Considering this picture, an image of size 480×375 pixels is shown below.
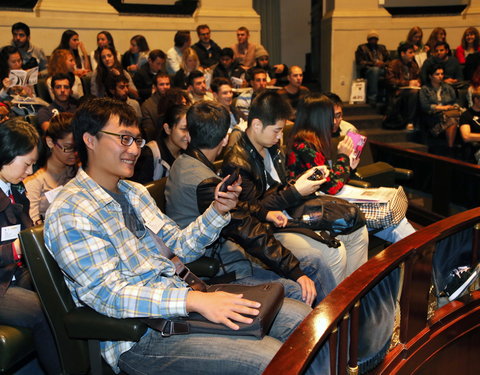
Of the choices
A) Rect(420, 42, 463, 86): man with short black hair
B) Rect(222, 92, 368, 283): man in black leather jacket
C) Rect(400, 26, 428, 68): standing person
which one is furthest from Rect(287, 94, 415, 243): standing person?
Rect(400, 26, 428, 68): standing person

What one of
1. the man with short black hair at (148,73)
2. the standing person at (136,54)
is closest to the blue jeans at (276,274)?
the man with short black hair at (148,73)

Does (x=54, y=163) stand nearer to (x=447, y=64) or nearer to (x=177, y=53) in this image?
(x=177, y=53)

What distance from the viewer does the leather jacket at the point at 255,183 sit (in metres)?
2.59

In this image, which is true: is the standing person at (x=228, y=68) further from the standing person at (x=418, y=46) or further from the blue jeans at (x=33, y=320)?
the blue jeans at (x=33, y=320)

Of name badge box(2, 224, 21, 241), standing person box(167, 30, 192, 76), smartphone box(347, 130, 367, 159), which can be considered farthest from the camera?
standing person box(167, 30, 192, 76)

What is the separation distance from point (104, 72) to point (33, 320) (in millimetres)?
4055

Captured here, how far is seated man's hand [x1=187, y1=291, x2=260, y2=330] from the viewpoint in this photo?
159 centimetres

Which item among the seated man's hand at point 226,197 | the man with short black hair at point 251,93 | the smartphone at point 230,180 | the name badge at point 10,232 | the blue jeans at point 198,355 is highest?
the man with short black hair at point 251,93

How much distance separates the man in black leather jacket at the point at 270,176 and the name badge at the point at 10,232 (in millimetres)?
1035

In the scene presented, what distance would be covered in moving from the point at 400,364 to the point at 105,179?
1.31 metres

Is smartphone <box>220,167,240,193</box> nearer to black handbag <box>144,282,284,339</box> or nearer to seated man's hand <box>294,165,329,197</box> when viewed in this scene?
black handbag <box>144,282,284,339</box>

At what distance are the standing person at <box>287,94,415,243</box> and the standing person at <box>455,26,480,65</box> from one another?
20.1ft

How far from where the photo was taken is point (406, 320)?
1.89m

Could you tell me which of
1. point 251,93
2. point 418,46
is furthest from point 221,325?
point 418,46
